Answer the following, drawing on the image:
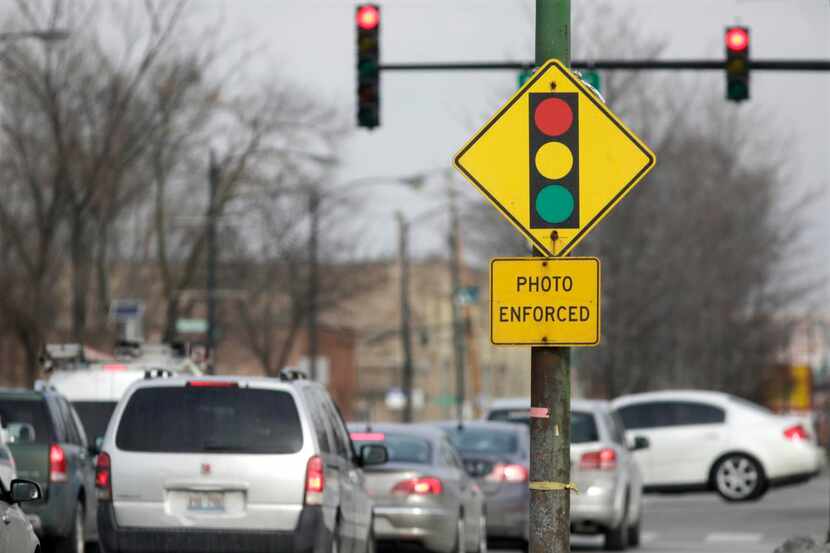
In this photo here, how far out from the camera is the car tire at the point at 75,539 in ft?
59.7

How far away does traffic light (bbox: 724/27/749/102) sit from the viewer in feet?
76.7

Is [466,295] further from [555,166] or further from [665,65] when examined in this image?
[555,166]

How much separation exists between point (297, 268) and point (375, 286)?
106 inches

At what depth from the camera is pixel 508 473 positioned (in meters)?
22.1

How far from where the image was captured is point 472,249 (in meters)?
54.1

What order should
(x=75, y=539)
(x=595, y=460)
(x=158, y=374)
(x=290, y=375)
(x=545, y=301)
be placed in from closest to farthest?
1. (x=545, y=301)
2. (x=290, y=375)
3. (x=158, y=374)
4. (x=75, y=539)
5. (x=595, y=460)

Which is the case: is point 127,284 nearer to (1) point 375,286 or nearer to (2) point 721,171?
(1) point 375,286

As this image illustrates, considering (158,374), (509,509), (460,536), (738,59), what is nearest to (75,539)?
(460,536)

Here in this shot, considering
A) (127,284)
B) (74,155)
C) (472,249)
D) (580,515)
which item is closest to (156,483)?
(580,515)

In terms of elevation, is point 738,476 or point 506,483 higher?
point 506,483

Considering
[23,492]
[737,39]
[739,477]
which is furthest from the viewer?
[739,477]

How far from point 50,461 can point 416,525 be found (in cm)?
353

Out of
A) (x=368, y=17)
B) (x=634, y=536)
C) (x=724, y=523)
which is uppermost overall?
(x=368, y=17)

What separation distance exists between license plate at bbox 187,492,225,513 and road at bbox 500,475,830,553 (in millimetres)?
9663
